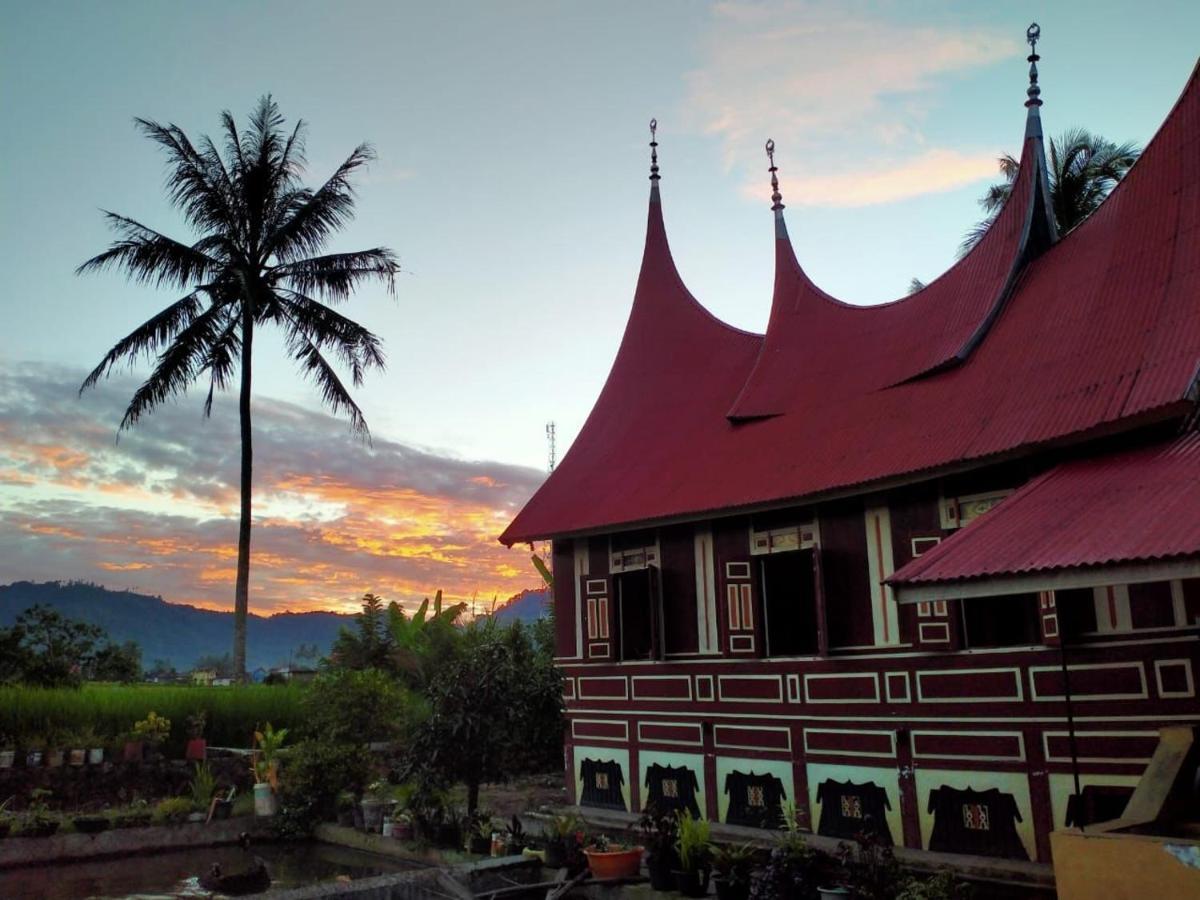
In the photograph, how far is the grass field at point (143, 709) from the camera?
17797 mm

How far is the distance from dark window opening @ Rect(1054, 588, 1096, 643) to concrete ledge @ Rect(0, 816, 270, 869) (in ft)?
42.2

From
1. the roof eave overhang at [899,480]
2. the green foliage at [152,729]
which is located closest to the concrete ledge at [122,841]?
the green foliage at [152,729]

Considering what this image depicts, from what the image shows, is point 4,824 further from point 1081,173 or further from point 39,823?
point 1081,173

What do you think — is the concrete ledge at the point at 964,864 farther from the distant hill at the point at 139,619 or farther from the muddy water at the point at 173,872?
the distant hill at the point at 139,619

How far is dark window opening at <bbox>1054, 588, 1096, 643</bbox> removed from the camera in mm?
9016

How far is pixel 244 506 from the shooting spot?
22.5m

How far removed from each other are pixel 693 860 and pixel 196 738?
1304 cm

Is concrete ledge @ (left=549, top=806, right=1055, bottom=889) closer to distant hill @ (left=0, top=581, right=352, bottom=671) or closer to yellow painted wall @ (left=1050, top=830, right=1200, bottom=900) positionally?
yellow painted wall @ (left=1050, top=830, right=1200, bottom=900)

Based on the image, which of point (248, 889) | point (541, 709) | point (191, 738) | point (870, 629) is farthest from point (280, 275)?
point (870, 629)

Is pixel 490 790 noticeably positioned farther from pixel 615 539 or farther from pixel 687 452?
pixel 687 452

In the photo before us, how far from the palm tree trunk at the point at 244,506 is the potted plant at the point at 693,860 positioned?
14.5 meters

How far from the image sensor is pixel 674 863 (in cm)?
983

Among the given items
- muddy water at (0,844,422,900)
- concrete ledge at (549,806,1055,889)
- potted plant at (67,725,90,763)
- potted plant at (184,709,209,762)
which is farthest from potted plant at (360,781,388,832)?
concrete ledge at (549,806,1055,889)

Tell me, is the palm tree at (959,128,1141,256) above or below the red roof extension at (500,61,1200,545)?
above
